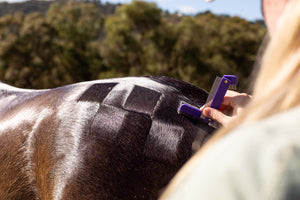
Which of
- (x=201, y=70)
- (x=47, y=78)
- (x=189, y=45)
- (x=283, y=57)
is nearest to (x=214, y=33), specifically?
(x=189, y=45)

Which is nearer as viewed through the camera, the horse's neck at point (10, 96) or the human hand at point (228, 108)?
the human hand at point (228, 108)

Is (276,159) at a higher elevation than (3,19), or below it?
higher

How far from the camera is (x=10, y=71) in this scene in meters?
11.0

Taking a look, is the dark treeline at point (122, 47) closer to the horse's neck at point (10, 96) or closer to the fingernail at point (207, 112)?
the horse's neck at point (10, 96)

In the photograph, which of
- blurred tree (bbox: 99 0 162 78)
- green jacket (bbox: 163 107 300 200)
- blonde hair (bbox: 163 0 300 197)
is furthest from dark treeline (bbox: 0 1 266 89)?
green jacket (bbox: 163 107 300 200)

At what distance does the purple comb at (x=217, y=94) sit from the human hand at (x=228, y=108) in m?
0.03

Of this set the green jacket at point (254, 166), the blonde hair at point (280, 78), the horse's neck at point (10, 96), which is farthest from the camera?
the horse's neck at point (10, 96)

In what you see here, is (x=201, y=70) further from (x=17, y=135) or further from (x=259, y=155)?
(x=259, y=155)

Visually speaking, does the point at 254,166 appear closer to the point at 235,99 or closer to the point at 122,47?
the point at 235,99

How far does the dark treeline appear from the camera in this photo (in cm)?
1069

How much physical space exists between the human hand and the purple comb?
0.03 meters

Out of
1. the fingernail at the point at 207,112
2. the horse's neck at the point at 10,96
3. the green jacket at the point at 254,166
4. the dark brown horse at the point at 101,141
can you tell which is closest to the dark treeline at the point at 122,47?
the horse's neck at the point at 10,96

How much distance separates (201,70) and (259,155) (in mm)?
9944

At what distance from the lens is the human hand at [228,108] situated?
3.75 feet
